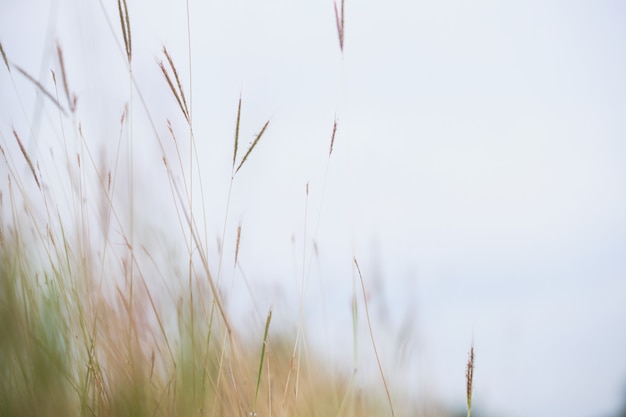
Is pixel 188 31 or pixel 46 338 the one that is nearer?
pixel 46 338

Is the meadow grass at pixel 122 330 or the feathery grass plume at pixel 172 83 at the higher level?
the feathery grass plume at pixel 172 83

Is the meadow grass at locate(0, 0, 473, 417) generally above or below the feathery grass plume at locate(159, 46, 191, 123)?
below

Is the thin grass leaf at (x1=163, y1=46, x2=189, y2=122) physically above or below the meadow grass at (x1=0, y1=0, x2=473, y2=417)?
above

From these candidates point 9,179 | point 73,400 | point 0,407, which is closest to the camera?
point 0,407

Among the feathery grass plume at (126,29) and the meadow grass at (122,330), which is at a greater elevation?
the feathery grass plume at (126,29)

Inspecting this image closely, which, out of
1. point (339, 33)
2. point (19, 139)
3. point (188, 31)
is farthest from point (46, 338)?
point (339, 33)

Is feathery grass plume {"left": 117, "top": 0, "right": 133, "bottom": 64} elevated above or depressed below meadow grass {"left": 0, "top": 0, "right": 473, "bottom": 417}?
above

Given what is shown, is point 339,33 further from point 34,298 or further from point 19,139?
point 34,298

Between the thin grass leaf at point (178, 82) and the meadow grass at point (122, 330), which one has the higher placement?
the thin grass leaf at point (178, 82)

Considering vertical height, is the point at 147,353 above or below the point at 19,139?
below

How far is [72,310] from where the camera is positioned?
122 centimetres

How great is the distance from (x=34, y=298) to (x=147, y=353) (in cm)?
29

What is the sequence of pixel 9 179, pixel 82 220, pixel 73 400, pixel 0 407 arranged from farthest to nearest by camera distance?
pixel 9 179
pixel 82 220
pixel 73 400
pixel 0 407

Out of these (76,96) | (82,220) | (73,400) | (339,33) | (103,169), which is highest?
(339,33)
